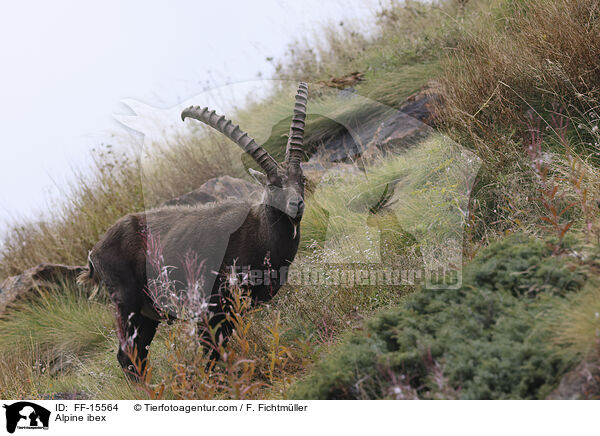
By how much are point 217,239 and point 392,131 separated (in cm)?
412

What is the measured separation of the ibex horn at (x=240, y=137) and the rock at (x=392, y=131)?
299 centimetres

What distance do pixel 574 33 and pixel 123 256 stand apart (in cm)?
514

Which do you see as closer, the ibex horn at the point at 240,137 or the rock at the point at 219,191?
the ibex horn at the point at 240,137

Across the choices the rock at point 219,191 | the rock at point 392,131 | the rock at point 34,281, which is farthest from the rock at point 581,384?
the rock at point 34,281

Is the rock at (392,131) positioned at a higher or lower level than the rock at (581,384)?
higher

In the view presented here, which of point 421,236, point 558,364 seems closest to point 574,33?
point 421,236

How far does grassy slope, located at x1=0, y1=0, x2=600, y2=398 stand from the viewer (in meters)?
4.61

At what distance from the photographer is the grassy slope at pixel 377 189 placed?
4605 mm

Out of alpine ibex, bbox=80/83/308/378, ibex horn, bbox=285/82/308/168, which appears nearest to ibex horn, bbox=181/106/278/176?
alpine ibex, bbox=80/83/308/378

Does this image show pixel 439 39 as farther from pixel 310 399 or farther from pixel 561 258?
pixel 310 399

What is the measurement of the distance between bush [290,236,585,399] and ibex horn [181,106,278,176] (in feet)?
5.71
